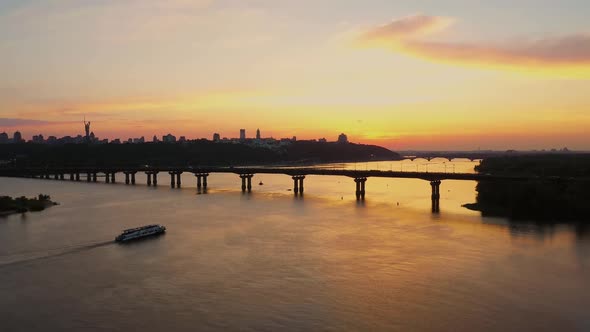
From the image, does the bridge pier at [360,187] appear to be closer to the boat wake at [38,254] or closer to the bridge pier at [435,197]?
the bridge pier at [435,197]

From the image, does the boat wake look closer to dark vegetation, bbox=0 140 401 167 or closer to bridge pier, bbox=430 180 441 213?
bridge pier, bbox=430 180 441 213

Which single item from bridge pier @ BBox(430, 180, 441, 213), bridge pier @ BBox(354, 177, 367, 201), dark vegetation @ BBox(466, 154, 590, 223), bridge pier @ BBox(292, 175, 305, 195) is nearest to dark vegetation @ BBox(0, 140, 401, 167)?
bridge pier @ BBox(292, 175, 305, 195)

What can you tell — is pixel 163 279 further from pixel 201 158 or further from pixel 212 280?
pixel 201 158

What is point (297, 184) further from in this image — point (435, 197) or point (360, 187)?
point (435, 197)

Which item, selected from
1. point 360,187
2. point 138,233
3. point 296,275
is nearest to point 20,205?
point 138,233

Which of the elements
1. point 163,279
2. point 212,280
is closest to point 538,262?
point 212,280

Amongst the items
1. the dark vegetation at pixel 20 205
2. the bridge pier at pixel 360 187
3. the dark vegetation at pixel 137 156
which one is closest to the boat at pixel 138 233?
the dark vegetation at pixel 20 205

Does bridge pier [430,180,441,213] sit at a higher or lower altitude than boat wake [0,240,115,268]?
higher
